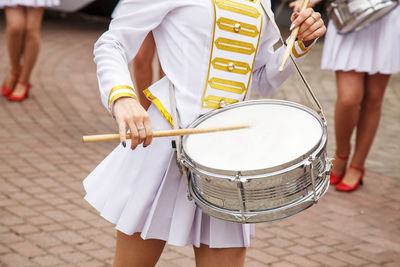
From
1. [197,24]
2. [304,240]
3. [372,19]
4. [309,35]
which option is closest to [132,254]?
[197,24]

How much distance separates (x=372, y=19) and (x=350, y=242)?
1.47 metres

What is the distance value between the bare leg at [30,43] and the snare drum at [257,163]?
4256 mm

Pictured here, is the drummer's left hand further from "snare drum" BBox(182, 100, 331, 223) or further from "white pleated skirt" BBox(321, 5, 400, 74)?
"white pleated skirt" BBox(321, 5, 400, 74)

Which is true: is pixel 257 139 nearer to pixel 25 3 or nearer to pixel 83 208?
pixel 83 208

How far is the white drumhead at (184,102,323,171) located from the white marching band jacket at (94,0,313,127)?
0.10 metres

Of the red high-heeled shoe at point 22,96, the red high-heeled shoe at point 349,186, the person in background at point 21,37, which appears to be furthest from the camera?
the red high-heeled shoe at point 22,96

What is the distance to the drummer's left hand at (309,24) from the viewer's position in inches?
82.1

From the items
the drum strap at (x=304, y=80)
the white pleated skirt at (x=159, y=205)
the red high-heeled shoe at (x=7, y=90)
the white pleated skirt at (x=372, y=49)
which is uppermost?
the drum strap at (x=304, y=80)

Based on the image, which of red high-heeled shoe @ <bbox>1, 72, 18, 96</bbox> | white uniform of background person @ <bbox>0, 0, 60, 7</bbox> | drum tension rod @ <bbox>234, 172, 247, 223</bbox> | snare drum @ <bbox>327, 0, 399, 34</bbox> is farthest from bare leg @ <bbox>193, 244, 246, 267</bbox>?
red high-heeled shoe @ <bbox>1, 72, 18, 96</bbox>

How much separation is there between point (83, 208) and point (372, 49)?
7.19 feet

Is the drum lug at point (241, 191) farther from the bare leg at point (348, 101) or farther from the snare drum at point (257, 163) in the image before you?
the bare leg at point (348, 101)

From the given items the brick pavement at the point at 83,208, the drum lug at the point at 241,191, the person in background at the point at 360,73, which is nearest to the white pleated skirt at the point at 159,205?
the drum lug at the point at 241,191

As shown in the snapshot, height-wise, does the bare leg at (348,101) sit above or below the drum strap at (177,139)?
below

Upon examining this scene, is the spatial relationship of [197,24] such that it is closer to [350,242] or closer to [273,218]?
[273,218]
